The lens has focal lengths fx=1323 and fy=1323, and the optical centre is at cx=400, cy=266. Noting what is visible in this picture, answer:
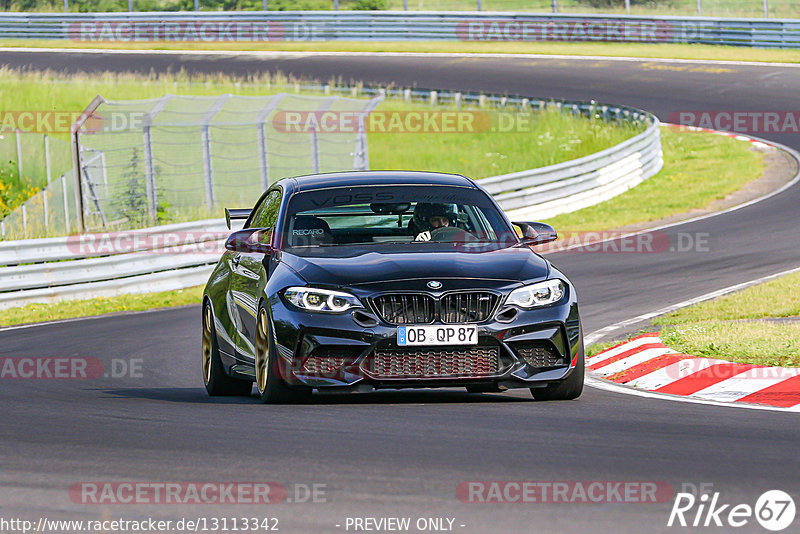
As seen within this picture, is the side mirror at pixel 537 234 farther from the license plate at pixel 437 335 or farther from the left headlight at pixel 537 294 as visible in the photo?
the license plate at pixel 437 335

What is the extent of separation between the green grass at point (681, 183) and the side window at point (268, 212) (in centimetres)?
1341

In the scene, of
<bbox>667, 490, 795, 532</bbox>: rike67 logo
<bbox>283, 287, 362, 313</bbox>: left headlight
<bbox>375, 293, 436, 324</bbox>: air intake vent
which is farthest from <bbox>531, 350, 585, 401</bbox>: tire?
<bbox>667, 490, 795, 532</bbox>: rike67 logo

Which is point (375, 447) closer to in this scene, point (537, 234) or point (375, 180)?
point (537, 234)

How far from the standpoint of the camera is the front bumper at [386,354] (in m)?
7.83

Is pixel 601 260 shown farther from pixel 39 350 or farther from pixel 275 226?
pixel 275 226

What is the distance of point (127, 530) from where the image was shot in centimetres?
501

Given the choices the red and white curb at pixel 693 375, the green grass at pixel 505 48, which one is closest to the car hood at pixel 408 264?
Result: the red and white curb at pixel 693 375

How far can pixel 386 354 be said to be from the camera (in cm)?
783

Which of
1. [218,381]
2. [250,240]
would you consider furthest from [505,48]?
[250,240]

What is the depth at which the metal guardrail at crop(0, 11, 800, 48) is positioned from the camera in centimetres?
4550

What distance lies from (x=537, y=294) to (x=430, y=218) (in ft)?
4.49

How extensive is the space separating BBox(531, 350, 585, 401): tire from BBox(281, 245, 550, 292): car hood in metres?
0.63

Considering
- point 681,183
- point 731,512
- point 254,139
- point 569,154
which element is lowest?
point 569,154

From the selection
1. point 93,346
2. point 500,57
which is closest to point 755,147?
point 500,57
